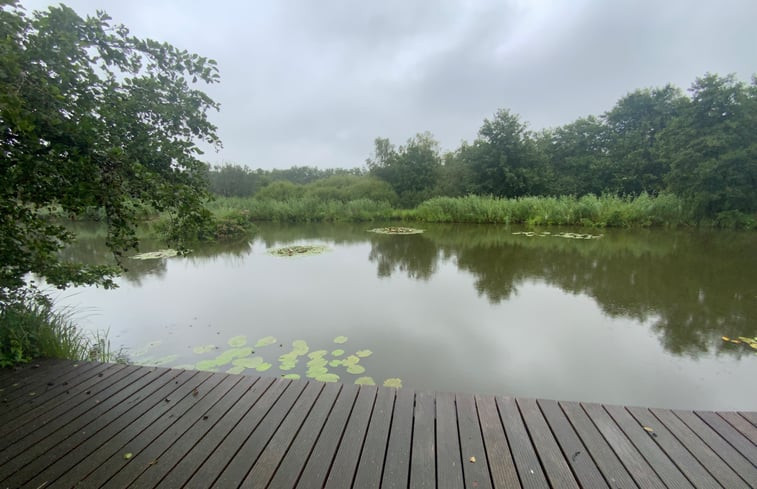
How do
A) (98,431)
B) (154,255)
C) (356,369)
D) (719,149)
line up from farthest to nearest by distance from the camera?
(719,149) → (154,255) → (356,369) → (98,431)

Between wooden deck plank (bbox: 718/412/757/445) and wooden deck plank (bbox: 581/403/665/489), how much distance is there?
54 cm

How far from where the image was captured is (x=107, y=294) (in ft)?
15.6

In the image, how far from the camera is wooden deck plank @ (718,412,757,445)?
148 centimetres

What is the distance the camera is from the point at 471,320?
3.62 meters

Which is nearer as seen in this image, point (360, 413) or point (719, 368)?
point (360, 413)

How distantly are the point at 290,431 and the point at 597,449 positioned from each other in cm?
130

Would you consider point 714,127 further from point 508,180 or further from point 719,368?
point 719,368

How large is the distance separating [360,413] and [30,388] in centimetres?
185

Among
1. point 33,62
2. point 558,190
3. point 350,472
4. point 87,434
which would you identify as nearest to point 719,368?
point 350,472

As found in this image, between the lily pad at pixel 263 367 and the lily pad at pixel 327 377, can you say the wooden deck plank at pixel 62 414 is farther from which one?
the lily pad at pixel 327 377

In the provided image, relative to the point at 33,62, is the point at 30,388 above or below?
below

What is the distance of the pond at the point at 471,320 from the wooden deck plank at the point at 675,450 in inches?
28.0

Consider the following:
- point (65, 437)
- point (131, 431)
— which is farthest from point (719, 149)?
point (65, 437)

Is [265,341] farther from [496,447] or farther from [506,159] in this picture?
[506,159]
